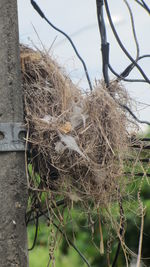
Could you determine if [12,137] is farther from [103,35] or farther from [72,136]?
A: [103,35]

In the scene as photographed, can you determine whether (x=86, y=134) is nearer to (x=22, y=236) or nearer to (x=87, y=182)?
(x=87, y=182)

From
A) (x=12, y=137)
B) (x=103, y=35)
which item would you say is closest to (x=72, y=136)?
(x=12, y=137)

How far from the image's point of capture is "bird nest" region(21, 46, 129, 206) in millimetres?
2285

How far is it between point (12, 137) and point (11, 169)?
12 cm

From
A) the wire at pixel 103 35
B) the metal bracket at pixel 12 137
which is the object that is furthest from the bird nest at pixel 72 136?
the wire at pixel 103 35

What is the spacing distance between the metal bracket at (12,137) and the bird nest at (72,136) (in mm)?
32

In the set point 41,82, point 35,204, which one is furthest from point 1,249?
point 41,82

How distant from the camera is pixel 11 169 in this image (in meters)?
2.34

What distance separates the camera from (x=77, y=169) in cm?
232

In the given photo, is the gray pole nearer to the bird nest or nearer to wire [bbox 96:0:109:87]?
the bird nest

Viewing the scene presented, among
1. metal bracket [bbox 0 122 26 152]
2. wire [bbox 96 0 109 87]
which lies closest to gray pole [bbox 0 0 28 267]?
metal bracket [bbox 0 122 26 152]

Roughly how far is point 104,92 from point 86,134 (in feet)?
0.74

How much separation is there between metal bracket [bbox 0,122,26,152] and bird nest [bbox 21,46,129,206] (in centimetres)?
3

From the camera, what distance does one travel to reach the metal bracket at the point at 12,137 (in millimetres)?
2311
